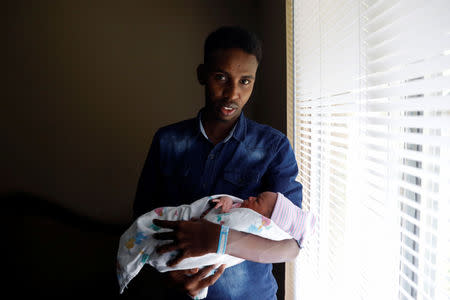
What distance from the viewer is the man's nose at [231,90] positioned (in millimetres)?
972

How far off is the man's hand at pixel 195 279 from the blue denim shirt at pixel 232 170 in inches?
3.3

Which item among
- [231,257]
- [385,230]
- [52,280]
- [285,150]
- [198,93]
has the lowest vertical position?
[52,280]

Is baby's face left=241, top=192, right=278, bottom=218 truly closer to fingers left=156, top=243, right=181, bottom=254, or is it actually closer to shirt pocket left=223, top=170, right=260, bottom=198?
shirt pocket left=223, top=170, right=260, bottom=198

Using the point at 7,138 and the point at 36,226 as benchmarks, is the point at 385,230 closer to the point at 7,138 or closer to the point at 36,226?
the point at 36,226

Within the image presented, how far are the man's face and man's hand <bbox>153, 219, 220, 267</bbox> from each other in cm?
41

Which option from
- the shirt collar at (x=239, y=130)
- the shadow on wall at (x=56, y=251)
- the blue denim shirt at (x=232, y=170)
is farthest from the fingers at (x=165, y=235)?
the shadow on wall at (x=56, y=251)

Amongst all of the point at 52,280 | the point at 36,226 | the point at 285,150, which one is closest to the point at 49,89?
the point at 36,226

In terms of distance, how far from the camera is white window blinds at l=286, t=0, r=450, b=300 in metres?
0.55

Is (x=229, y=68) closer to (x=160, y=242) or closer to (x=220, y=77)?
(x=220, y=77)

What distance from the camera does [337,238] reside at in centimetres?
99

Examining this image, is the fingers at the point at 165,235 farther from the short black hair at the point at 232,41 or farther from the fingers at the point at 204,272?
the short black hair at the point at 232,41

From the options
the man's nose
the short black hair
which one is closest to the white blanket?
the man's nose

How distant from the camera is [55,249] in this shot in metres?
2.32

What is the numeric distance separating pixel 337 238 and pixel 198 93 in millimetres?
1832
